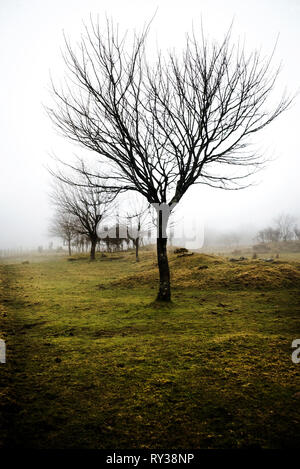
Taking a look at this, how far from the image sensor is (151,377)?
278cm

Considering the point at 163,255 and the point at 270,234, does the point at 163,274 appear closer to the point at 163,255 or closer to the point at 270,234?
the point at 163,255

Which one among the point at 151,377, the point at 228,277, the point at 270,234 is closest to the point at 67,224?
the point at 228,277

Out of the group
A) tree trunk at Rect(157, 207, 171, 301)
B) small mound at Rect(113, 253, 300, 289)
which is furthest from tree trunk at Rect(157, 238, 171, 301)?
small mound at Rect(113, 253, 300, 289)

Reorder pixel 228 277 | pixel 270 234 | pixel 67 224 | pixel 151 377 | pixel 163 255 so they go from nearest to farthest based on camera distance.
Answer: pixel 151 377 < pixel 163 255 < pixel 228 277 < pixel 67 224 < pixel 270 234

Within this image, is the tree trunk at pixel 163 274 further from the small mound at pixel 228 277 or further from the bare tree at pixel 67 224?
the bare tree at pixel 67 224

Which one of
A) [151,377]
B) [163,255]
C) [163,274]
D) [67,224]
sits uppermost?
[67,224]

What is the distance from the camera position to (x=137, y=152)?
6137 mm

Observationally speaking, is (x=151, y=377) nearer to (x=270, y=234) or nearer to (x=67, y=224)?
(x=67, y=224)

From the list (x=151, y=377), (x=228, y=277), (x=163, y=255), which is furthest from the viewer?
(x=228, y=277)

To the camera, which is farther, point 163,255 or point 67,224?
point 67,224

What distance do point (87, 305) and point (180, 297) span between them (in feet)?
9.85

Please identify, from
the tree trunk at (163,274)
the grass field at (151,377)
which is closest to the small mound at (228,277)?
the grass field at (151,377)

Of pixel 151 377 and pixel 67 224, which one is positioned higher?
pixel 67 224
